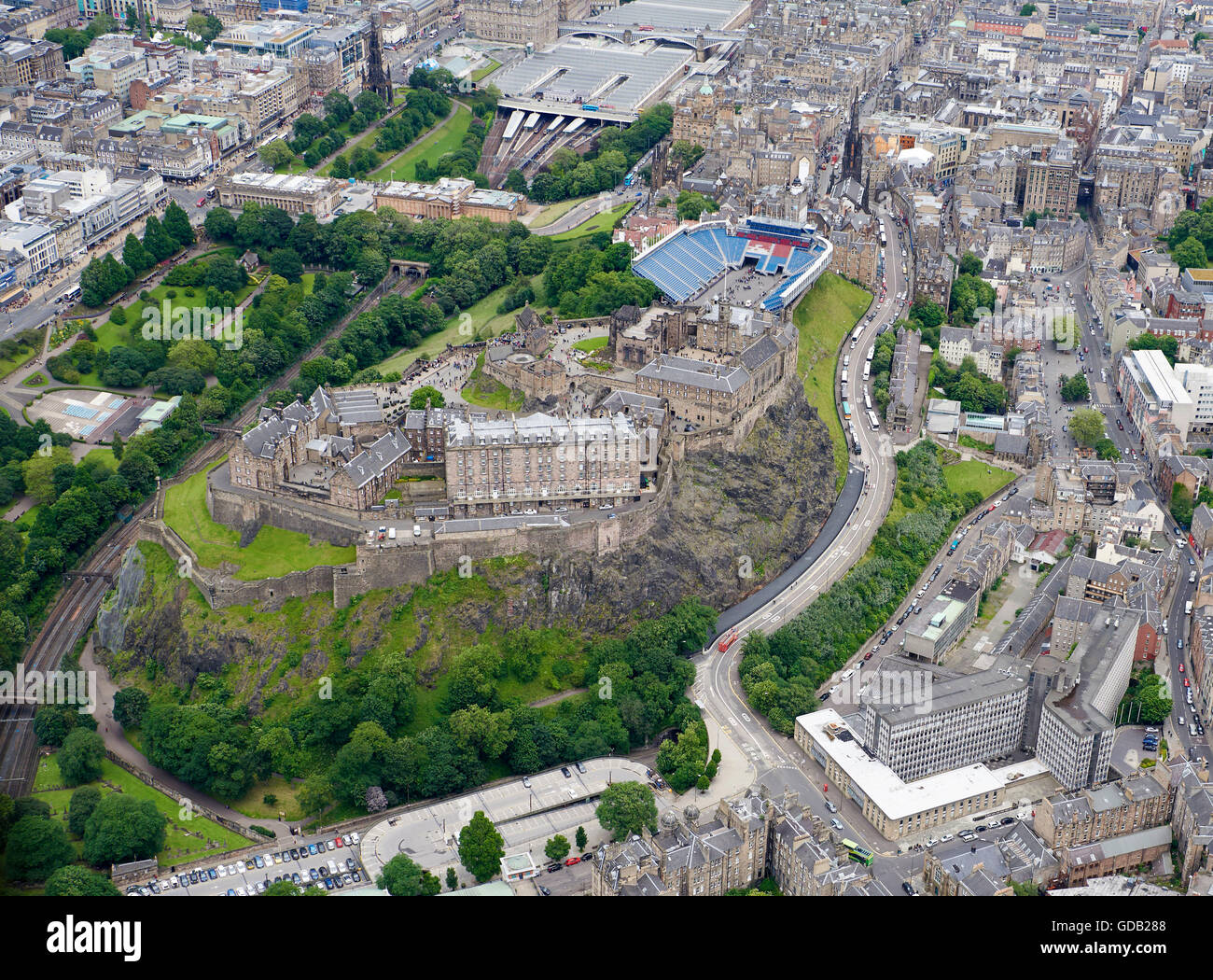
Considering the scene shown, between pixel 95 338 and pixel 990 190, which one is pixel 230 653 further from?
pixel 990 190

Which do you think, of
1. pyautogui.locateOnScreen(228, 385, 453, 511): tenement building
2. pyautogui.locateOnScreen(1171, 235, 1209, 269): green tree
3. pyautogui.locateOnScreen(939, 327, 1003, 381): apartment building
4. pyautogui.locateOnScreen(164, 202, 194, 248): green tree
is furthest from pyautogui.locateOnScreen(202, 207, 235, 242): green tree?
pyautogui.locateOnScreen(1171, 235, 1209, 269): green tree

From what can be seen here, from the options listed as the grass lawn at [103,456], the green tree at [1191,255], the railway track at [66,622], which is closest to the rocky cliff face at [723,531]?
the railway track at [66,622]

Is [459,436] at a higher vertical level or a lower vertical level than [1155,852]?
higher

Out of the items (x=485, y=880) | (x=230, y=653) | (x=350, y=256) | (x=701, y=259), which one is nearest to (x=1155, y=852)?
(x=485, y=880)

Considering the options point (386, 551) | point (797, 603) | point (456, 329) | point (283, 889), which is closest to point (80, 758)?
point (283, 889)

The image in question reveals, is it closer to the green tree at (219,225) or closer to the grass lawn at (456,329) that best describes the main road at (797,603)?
the grass lawn at (456,329)

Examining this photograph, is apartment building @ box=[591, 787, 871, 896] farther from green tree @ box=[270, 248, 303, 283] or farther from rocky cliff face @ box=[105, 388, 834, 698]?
green tree @ box=[270, 248, 303, 283]

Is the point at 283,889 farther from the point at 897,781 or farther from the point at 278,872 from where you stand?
the point at 897,781
